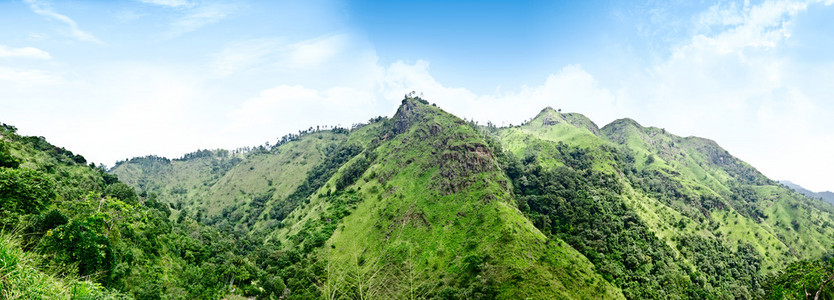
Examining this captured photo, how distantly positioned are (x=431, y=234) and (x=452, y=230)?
6392mm

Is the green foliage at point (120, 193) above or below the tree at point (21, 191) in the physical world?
below

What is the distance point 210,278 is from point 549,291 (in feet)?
237

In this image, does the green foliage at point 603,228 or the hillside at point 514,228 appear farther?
the green foliage at point 603,228

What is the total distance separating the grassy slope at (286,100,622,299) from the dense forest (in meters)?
0.51

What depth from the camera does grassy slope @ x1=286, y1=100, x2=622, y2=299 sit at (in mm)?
71375

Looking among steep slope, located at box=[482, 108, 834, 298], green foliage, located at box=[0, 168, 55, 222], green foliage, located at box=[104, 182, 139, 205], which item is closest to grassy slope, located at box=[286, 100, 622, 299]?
steep slope, located at box=[482, 108, 834, 298]

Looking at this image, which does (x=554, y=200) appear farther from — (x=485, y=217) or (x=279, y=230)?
(x=279, y=230)

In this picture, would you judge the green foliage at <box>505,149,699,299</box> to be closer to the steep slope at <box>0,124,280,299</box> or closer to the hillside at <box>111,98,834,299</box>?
the hillside at <box>111,98,834,299</box>

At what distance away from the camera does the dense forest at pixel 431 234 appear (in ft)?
119

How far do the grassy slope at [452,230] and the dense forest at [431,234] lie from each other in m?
0.51

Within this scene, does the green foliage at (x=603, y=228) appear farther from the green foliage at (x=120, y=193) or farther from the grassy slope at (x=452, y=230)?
the green foliage at (x=120, y=193)

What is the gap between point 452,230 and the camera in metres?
94.2

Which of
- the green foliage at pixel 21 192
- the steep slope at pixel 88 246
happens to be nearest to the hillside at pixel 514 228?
the steep slope at pixel 88 246

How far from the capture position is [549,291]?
6744cm
